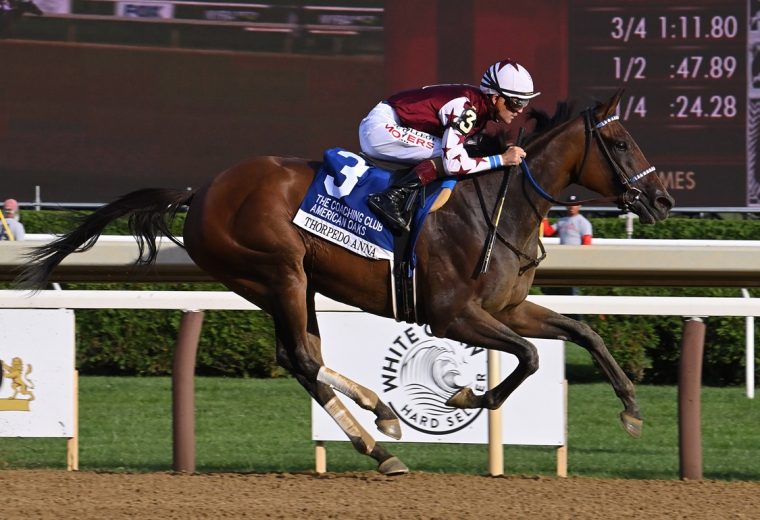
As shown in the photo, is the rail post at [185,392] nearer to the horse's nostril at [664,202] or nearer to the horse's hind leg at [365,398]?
the horse's hind leg at [365,398]

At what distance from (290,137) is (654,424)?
4321mm

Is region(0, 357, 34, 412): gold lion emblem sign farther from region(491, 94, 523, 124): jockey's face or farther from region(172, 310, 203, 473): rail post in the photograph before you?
region(491, 94, 523, 124): jockey's face

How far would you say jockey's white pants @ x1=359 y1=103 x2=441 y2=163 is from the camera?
5.52 meters

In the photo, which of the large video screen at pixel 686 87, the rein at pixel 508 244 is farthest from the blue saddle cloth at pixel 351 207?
the large video screen at pixel 686 87

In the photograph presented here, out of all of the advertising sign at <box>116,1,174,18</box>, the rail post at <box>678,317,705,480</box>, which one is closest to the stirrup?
the rail post at <box>678,317,705,480</box>

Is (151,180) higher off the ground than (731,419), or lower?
higher

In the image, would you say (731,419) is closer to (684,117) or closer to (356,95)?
(684,117)

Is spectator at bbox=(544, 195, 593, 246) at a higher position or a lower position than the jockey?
lower

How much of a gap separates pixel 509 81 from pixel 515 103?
12 centimetres

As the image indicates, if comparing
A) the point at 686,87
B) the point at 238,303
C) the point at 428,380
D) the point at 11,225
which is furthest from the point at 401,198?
the point at 686,87

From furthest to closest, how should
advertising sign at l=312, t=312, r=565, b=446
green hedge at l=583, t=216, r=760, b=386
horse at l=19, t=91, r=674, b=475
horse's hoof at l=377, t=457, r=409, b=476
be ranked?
green hedge at l=583, t=216, r=760, b=386, advertising sign at l=312, t=312, r=565, b=446, horse's hoof at l=377, t=457, r=409, b=476, horse at l=19, t=91, r=674, b=475

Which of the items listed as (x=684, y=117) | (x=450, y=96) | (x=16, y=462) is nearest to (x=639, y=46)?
(x=684, y=117)

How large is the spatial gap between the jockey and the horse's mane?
13cm

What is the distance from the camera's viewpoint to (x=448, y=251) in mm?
5398
